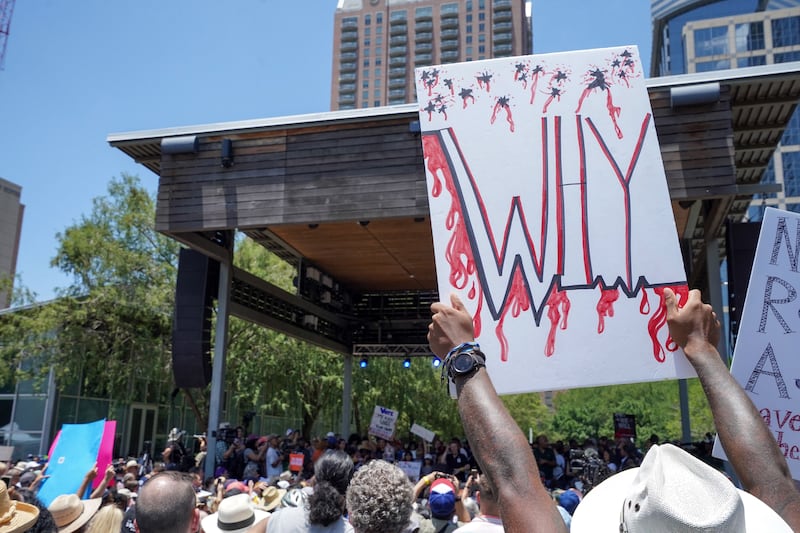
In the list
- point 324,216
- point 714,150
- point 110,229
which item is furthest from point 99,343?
point 714,150

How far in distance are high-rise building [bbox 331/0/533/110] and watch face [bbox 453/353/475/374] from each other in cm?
12517

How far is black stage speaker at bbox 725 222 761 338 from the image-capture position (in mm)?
9930

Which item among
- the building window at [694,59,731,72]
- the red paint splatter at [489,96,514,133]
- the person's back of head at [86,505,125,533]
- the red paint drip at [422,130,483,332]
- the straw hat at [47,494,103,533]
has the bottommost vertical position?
the straw hat at [47,494,103,533]

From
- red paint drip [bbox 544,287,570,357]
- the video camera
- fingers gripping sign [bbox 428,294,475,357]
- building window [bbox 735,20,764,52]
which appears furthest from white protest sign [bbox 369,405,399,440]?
building window [bbox 735,20,764,52]

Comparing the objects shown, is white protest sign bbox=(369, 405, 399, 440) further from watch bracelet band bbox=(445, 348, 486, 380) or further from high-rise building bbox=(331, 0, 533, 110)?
high-rise building bbox=(331, 0, 533, 110)

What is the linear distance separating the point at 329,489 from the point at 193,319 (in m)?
8.85

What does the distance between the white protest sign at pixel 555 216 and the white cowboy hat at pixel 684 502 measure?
45.4 inches

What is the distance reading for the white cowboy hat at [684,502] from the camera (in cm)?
109

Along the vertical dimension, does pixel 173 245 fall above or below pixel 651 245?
above

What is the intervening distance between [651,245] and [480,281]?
695mm

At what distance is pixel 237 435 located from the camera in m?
11.9

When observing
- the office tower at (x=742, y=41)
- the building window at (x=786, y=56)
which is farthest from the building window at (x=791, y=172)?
the building window at (x=786, y=56)

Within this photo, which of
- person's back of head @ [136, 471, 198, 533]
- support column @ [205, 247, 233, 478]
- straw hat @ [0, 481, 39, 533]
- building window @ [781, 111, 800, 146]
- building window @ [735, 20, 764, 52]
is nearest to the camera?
person's back of head @ [136, 471, 198, 533]

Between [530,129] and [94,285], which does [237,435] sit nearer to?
[530,129]
